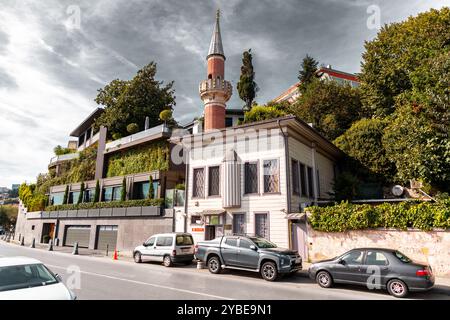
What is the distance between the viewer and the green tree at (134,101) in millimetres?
41641

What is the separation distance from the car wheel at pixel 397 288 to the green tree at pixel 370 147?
17116mm

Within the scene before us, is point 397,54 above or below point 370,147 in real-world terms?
above

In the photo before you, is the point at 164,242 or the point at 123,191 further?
the point at 123,191

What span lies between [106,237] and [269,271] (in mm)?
19881

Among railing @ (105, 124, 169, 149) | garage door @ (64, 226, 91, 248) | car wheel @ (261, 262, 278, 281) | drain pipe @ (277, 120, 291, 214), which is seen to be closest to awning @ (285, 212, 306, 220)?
drain pipe @ (277, 120, 291, 214)

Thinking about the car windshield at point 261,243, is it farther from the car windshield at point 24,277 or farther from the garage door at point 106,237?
the garage door at point 106,237

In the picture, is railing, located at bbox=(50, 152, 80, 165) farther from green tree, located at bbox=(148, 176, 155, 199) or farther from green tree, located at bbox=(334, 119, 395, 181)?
green tree, located at bbox=(334, 119, 395, 181)

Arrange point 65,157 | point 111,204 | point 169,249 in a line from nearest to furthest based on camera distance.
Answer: point 169,249 → point 111,204 → point 65,157

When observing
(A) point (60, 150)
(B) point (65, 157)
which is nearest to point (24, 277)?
(B) point (65, 157)

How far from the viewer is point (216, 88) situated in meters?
32.2

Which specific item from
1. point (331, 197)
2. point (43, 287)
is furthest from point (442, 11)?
point (43, 287)

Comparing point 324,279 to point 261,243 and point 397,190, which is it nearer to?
point 261,243

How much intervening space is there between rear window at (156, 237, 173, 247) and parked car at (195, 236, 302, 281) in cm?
256

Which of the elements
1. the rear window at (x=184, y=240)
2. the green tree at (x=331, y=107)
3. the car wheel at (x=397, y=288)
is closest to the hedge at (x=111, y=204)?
the rear window at (x=184, y=240)
